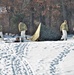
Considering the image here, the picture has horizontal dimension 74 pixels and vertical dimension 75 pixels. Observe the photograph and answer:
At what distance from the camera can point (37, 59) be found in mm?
2955

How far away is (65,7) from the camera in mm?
9844

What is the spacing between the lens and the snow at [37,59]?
273 centimetres

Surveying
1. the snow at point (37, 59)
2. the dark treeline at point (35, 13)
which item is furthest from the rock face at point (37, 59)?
the dark treeline at point (35, 13)

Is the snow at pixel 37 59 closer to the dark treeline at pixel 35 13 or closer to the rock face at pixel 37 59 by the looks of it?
the rock face at pixel 37 59

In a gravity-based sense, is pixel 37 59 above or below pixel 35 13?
below

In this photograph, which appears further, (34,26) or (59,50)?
(34,26)

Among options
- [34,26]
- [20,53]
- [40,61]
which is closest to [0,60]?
[20,53]

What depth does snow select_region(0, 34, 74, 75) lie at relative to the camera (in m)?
2.73

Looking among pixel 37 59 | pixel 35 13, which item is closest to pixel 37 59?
pixel 37 59

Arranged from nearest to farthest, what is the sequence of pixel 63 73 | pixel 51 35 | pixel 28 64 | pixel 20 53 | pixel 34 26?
pixel 63 73 < pixel 28 64 < pixel 20 53 < pixel 51 35 < pixel 34 26

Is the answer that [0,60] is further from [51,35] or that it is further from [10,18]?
[10,18]

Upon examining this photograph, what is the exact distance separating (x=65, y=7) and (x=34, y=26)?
1422 millimetres

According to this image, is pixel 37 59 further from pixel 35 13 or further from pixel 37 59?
pixel 35 13

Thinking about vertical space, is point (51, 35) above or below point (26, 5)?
below
